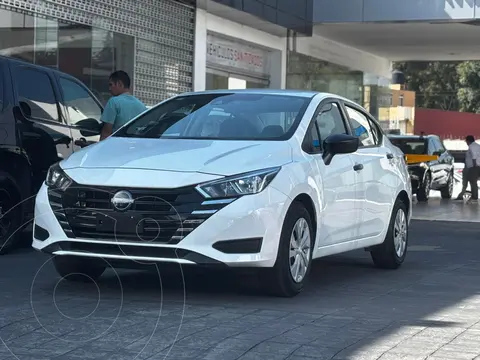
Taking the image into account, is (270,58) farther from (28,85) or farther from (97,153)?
(97,153)

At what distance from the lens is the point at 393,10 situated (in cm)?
2445

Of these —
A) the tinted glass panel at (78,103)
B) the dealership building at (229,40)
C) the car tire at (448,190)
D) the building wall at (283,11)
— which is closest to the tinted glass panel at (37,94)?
the tinted glass panel at (78,103)

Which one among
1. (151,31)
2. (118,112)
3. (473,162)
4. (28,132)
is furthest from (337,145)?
(473,162)

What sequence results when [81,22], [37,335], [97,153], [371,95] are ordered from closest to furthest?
1. [37,335]
2. [97,153]
3. [81,22]
4. [371,95]

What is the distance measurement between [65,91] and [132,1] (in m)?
8.14

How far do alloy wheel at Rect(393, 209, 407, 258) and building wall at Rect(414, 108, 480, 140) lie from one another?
168ft

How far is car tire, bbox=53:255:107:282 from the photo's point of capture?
25.0ft

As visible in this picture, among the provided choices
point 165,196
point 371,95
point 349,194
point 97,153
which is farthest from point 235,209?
point 371,95

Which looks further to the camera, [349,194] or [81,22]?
[81,22]

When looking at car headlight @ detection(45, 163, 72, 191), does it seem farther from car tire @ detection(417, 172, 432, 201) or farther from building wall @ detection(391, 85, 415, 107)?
building wall @ detection(391, 85, 415, 107)

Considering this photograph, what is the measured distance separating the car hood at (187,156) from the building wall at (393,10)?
16876 mm

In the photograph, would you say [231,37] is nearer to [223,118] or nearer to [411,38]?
[411,38]

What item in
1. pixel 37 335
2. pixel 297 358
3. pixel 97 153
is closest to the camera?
pixel 297 358

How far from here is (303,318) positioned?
6758mm
